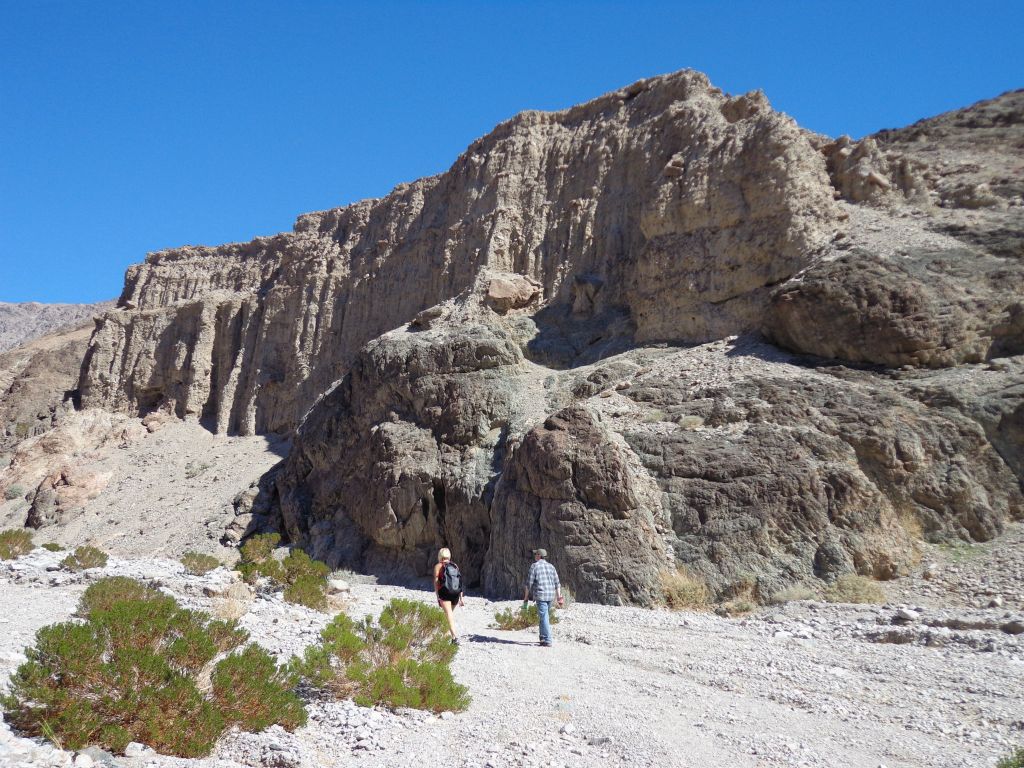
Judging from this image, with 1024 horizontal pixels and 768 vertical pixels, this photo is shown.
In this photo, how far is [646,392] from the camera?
59.7ft

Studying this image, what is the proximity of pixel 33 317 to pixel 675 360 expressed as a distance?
13213cm

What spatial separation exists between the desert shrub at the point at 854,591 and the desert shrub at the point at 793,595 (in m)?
0.29

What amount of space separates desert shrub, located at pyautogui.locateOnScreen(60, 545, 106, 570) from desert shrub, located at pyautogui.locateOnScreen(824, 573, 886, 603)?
1337 centimetres

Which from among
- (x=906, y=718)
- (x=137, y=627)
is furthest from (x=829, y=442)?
(x=137, y=627)

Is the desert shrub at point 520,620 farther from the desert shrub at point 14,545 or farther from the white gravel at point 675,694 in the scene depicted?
the desert shrub at point 14,545

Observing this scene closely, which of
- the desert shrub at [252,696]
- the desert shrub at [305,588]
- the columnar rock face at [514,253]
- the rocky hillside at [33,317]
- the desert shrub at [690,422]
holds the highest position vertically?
the rocky hillside at [33,317]

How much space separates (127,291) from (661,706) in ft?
183

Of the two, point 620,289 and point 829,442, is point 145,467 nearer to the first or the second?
point 620,289

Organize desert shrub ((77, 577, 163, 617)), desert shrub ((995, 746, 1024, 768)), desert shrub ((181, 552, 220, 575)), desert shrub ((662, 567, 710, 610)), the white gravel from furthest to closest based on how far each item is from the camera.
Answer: desert shrub ((181, 552, 220, 575)) → desert shrub ((662, 567, 710, 610)) → desert shrub ((77, 577, 163, 617)) → the white gravel → desert shrub ((995, 746, 1024, 768))

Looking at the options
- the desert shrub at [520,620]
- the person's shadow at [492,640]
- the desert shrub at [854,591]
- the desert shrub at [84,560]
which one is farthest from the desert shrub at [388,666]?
the desert shrub at [854,591]

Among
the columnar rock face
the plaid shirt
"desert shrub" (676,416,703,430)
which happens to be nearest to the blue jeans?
the plaid shirt

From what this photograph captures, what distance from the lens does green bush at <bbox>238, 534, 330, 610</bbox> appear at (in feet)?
37.1

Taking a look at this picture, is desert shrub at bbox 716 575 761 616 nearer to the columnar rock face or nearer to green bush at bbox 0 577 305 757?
green bush at bbox 0 577 305 757

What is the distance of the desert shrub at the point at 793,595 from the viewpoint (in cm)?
1255
